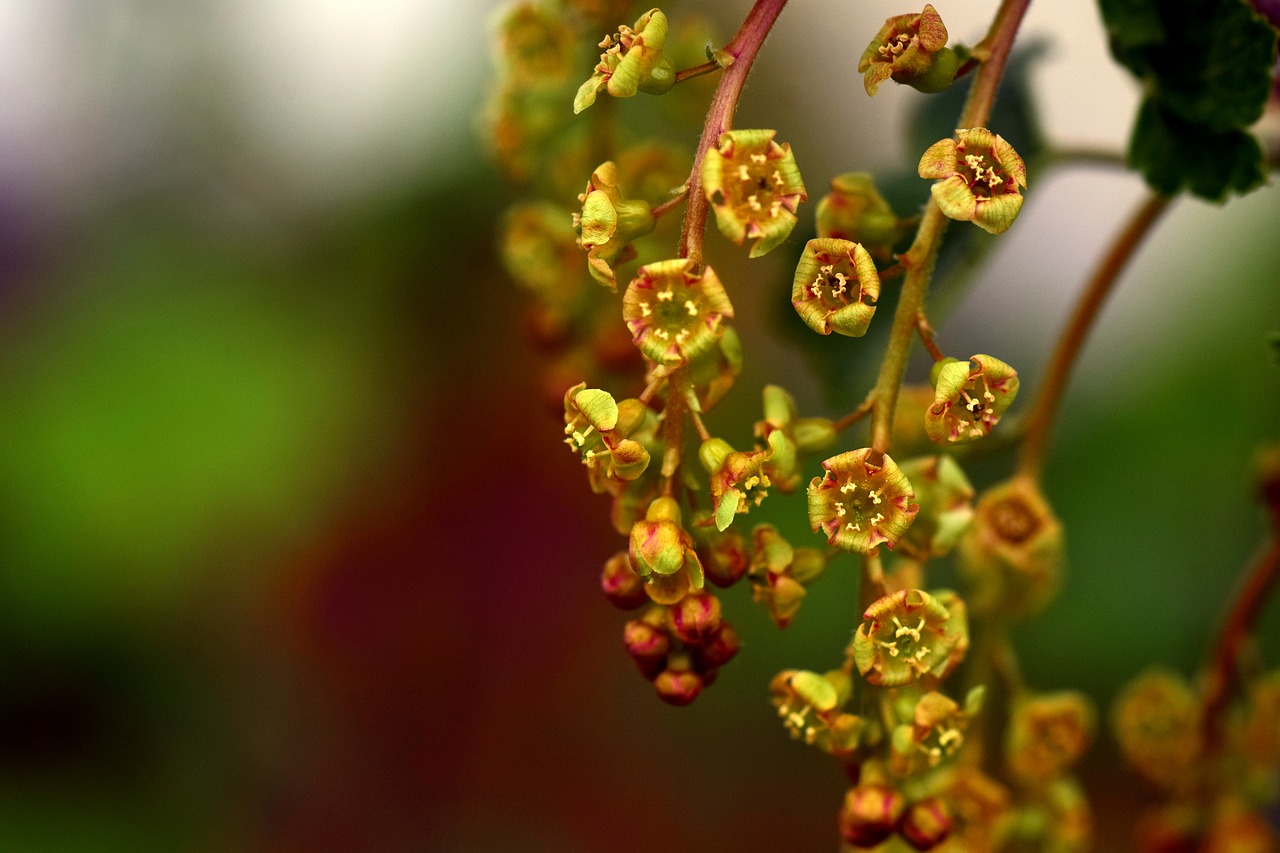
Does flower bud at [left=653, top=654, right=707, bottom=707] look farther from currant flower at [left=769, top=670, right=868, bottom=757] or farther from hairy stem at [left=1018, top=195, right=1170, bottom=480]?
hairy stem at [left=1018, top=195, right=1170, bottom=480]

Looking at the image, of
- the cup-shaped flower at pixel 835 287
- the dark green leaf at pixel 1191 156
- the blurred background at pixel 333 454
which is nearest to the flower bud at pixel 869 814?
the cup-shaped flower at pixel 835 287

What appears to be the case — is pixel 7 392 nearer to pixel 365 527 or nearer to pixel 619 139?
pixel 365 527

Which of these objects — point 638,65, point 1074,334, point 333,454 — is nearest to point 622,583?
point 638,65

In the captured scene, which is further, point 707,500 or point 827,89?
point 827,89

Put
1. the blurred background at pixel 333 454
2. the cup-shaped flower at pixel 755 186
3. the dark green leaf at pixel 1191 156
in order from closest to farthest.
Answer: the cup-shaped flower at pixel 755 186, the dark green leaf at pixel 1191 156, the blurred background at pixel 333 454

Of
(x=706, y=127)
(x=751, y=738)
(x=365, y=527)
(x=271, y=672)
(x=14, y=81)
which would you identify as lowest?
(x=751, y=738)

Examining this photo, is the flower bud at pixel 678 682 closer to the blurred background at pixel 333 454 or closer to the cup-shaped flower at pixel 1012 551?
the cup-shaped flower at pixel 1012 551

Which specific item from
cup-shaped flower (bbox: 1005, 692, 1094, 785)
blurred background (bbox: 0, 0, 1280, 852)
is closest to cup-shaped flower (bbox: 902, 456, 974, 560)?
cup-shaped flower (bbox: 1005, 692, 1094, 785)

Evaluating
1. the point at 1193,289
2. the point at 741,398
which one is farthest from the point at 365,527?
the point at 1193,289
